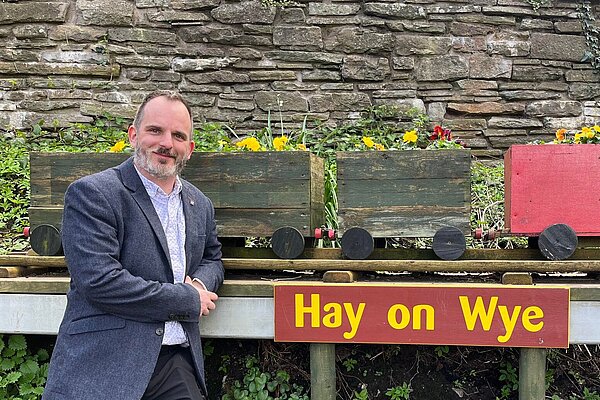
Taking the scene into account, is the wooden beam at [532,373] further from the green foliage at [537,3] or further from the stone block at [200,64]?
the green foliage at [537,3]

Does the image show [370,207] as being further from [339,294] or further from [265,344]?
[265,344]

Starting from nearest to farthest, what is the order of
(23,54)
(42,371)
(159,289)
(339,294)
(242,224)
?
(159,289) → (339,294) → (242,224) → (42,371) → (23,54)

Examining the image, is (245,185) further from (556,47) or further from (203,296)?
(556,47)

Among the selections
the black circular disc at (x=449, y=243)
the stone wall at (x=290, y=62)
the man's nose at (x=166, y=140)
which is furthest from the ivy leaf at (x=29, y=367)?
the stone wall at (x=290, y=62)

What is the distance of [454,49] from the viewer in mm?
5062

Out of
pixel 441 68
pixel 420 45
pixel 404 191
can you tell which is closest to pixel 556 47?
pixel 441 68

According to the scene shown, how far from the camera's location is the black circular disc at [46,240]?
8.79 feet

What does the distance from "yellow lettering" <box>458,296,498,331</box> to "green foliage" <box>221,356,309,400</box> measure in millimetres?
866

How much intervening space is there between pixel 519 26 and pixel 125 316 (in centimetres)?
422

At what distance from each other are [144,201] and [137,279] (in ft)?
0.96

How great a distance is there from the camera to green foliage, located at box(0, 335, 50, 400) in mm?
2766

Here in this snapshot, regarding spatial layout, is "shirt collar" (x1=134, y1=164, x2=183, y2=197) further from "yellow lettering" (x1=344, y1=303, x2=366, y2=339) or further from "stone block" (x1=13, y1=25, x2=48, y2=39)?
"stone block" (x1=13, y1=25, x2=48, y2=39)

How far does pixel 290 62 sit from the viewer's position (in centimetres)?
503

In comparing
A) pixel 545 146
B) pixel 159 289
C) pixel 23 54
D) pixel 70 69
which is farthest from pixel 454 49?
pixel 159 289
